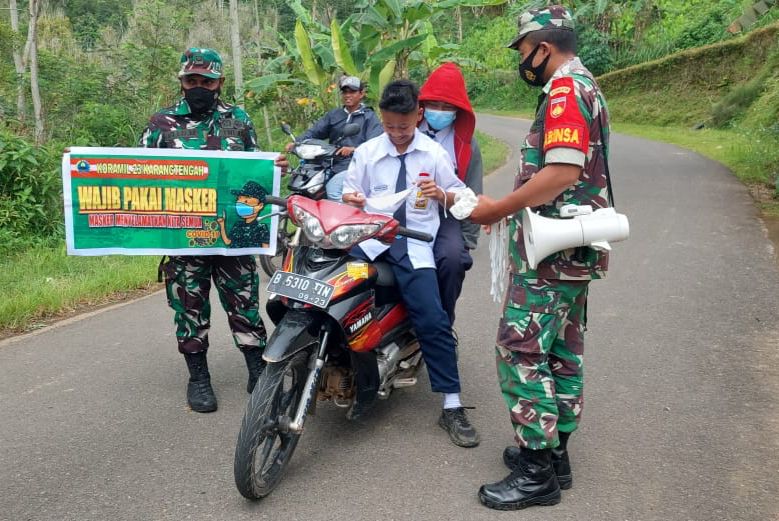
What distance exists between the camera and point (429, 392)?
4270mm

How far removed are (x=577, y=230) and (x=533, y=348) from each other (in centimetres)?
54

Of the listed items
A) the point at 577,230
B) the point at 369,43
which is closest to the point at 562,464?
the point at 577,230

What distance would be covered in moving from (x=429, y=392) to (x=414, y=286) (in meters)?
0.96

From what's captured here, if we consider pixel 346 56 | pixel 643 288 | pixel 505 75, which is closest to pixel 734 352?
pixel 643 288

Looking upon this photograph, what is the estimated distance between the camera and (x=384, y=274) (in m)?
3.57

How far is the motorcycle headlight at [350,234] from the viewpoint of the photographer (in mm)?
3125

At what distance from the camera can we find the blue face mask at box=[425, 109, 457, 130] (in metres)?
4.17

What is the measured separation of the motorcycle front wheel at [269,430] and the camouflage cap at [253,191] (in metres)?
1.12

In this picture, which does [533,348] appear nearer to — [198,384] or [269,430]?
[269,430]

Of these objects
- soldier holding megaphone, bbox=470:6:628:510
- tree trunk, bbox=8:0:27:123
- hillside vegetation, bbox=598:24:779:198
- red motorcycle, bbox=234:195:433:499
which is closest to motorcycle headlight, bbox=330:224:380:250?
red motorcycle, bbox=234:195:433:499

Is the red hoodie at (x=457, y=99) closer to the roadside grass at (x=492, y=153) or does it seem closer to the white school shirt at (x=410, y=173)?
the white school shirt at (x=410, y=173)

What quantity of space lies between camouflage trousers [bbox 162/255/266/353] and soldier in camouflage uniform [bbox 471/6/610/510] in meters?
1.65

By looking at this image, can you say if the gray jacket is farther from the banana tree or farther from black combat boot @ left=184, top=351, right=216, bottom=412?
black combat boot @ left=184, top=351, right=216, bottom=412

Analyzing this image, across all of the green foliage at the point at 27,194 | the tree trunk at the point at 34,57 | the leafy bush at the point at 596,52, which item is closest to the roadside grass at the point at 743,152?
the green foliage at the point at 27,194
